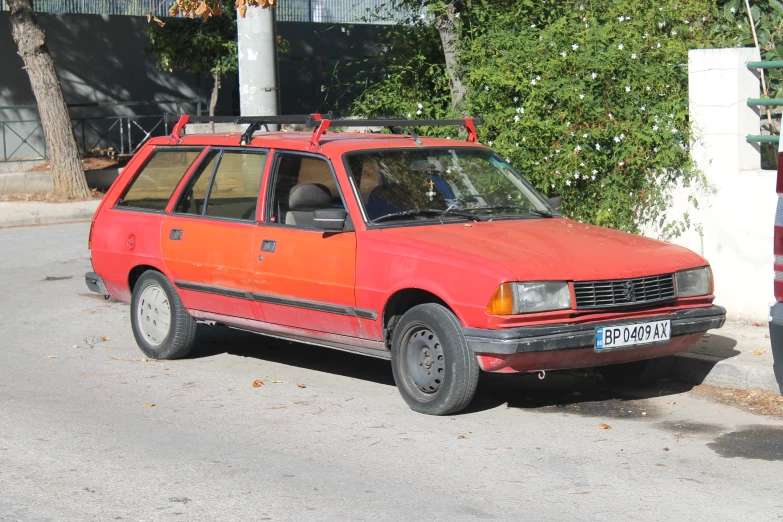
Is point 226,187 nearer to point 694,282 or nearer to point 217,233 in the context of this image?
point 217,233

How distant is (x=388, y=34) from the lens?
12.0m

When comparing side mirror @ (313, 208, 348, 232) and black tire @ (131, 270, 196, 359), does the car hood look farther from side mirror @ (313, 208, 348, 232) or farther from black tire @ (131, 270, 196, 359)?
black tire @ (131, 270, 196, 359)

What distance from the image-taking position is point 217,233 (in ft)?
26.2

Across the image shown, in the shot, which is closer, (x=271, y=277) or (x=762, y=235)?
(x=271, y=277)

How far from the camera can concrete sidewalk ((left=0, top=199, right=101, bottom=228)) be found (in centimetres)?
1869

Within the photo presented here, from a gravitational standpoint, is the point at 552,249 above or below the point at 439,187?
below

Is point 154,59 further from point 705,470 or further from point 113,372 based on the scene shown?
point 705,470

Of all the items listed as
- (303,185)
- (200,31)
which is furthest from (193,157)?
(200,31)

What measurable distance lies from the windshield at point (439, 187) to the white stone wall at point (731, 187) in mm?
2176

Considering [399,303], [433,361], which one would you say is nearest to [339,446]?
[433,361]

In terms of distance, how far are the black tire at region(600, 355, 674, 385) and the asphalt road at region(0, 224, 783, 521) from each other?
0.10 m

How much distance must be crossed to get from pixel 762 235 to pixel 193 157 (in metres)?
4.53

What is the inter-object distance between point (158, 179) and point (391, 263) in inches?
102

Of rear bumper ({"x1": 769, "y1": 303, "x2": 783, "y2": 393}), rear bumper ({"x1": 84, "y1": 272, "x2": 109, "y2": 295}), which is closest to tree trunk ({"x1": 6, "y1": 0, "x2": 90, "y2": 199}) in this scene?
rear bumper ({"x1": 84, "y1": 272, "x2": 109, "y2": 295})
